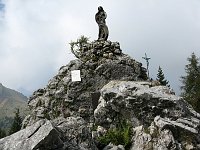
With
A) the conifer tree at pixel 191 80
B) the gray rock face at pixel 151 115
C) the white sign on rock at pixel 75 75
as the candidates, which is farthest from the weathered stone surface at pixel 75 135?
the conifer tree at pixel 191 80

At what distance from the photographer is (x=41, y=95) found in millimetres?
27812

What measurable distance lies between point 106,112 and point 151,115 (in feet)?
10.2

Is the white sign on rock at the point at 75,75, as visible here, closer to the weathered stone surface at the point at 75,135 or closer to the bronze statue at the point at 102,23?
the bronze statue at the point at 102,23

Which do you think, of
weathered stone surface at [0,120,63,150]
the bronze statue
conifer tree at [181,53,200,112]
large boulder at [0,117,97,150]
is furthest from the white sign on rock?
conifer tree at [181,53,200,112]

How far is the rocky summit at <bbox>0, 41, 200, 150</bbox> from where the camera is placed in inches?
558

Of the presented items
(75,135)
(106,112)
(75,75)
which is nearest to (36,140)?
(75,135)

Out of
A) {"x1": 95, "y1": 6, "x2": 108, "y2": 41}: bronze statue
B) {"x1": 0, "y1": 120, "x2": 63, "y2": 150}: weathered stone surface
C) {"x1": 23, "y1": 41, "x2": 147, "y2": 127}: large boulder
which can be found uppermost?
{"x1": 95, "y1": 6, "x2": 108, "y2": 41}: bronze statue

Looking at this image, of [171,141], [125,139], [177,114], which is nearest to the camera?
[171,141]

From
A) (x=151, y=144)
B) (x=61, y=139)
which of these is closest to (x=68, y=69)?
(x=151, y=144)

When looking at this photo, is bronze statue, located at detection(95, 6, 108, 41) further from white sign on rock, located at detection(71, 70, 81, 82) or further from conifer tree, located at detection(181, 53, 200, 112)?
conifer tree, located at detection(181, 53, 200, 112)

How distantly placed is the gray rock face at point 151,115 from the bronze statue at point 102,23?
6937mm

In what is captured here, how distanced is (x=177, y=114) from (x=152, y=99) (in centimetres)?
168

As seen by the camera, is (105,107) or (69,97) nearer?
(105,107)

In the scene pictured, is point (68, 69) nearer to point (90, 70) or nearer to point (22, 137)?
point (90, 70)
